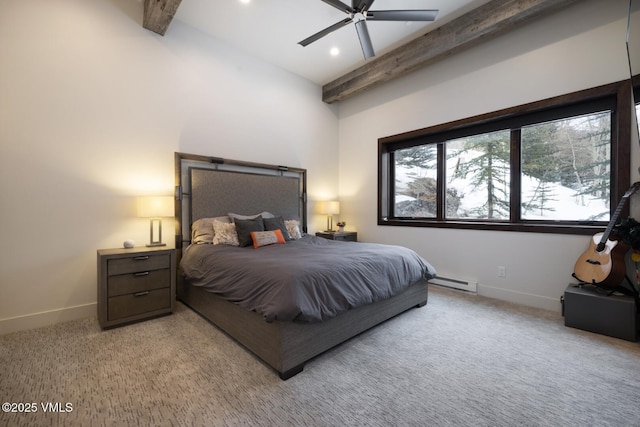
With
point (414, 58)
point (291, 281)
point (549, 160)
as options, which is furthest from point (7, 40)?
point (549, 160)

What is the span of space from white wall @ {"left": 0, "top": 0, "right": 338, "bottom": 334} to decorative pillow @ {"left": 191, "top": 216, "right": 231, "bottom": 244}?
518 mm

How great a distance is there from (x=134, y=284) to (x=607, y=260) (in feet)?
14.2

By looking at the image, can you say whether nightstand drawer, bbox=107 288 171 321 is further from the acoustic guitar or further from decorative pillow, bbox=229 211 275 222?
the acoustic guitar

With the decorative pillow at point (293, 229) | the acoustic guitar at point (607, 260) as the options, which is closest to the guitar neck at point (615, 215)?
the acoustic guitar at point (607, 260)

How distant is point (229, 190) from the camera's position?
3646mm

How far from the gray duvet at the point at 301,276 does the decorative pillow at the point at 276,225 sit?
0.56 meters

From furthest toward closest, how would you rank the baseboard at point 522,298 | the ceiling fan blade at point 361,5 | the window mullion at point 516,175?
the window mullion at point 516,175
the baseboard at point 522,298
the ceiling fan blade at point 361,5

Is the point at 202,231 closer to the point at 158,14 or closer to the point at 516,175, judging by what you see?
the point at 158,14

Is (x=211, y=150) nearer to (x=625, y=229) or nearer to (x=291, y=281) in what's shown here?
(x=291, y=281)

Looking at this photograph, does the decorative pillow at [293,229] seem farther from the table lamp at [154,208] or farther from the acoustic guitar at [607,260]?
the acoustic guitar at [607,260]

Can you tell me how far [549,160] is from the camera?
3.04 meters

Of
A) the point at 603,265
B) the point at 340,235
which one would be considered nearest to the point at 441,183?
the point at 340,235

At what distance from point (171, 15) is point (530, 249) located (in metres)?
4.65

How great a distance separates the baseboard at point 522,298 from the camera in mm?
2822
